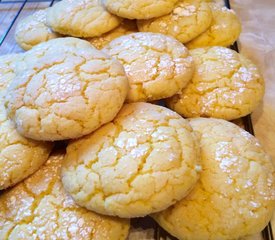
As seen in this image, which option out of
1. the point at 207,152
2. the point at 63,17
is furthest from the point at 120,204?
the point at 63,17

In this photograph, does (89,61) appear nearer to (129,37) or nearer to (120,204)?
(129,37)

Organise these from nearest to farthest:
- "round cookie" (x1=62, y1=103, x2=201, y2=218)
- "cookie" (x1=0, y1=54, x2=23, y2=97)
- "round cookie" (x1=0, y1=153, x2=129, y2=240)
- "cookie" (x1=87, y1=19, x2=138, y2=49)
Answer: "round cookie" (x1=62, y1=103, x2=201, y2=218)
"round cookie" (x1=0, y1=153, x2=129, y2=240)
"cookie" (x1=0, y1=54, x2=23, y2=97)
"cookie" (x1=87, y1=19, x2=138, y2=49)

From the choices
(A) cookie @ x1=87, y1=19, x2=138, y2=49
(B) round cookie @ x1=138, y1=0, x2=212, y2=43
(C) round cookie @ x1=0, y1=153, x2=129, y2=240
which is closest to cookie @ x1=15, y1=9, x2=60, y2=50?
(A) cookie @ x1=87, y1=19, x2=138, y2=49

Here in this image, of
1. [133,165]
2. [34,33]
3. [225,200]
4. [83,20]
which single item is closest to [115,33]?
[83,20]

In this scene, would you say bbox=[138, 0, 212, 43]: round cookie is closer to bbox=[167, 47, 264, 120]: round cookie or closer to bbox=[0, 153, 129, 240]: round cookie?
bbox=[167, 47, 264, 120]: round cookie

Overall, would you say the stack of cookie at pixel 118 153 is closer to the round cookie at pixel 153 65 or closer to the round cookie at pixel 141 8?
the round cookie at pixel 153 65

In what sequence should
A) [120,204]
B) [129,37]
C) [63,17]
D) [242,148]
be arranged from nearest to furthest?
[120,204]
[242,148]
[129,37]
[63,17]
